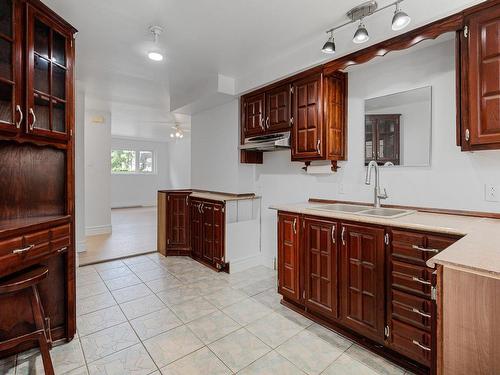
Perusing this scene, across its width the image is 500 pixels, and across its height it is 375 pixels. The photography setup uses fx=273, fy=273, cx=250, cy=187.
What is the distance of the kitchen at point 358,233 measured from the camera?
5.25 feet

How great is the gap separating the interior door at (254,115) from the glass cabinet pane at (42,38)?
6.97 feet

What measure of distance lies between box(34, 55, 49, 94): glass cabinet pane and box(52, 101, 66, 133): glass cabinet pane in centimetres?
11

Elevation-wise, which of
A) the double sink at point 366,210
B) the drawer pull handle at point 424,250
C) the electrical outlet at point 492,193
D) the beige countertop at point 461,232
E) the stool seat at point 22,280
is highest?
the electrical outlet at point 492,193

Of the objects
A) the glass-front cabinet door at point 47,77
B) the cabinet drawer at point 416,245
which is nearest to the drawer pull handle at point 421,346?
the cabinet drawer at point 416,245

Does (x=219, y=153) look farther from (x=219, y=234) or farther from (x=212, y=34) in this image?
(x=212, y=34)

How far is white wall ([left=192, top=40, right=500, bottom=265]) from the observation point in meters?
2.00

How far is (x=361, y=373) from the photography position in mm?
1742

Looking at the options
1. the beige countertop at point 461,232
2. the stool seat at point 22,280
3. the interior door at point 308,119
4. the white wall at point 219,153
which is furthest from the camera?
the white wall at point 219,153

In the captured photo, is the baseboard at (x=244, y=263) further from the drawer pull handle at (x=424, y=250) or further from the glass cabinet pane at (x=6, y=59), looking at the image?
the glass cabinet pane at (x=6, y=59)

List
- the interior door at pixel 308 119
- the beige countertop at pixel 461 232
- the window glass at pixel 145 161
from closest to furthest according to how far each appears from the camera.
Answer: the beige countertop at pixel 461 232
the interior door at pixel 308 119
the window glass at pixel 145 161

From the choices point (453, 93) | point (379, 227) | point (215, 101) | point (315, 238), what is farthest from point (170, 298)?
point (453, 93)

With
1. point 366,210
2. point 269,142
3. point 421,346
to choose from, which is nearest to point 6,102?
point 269,142

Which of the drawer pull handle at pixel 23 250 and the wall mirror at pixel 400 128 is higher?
the wall mirror at pixel 400 128

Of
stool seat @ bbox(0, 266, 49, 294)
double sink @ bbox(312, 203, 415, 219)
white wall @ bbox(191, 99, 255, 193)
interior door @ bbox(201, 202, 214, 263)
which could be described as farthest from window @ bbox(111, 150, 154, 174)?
double sink @ bbox(312, 203, 415, 219)
